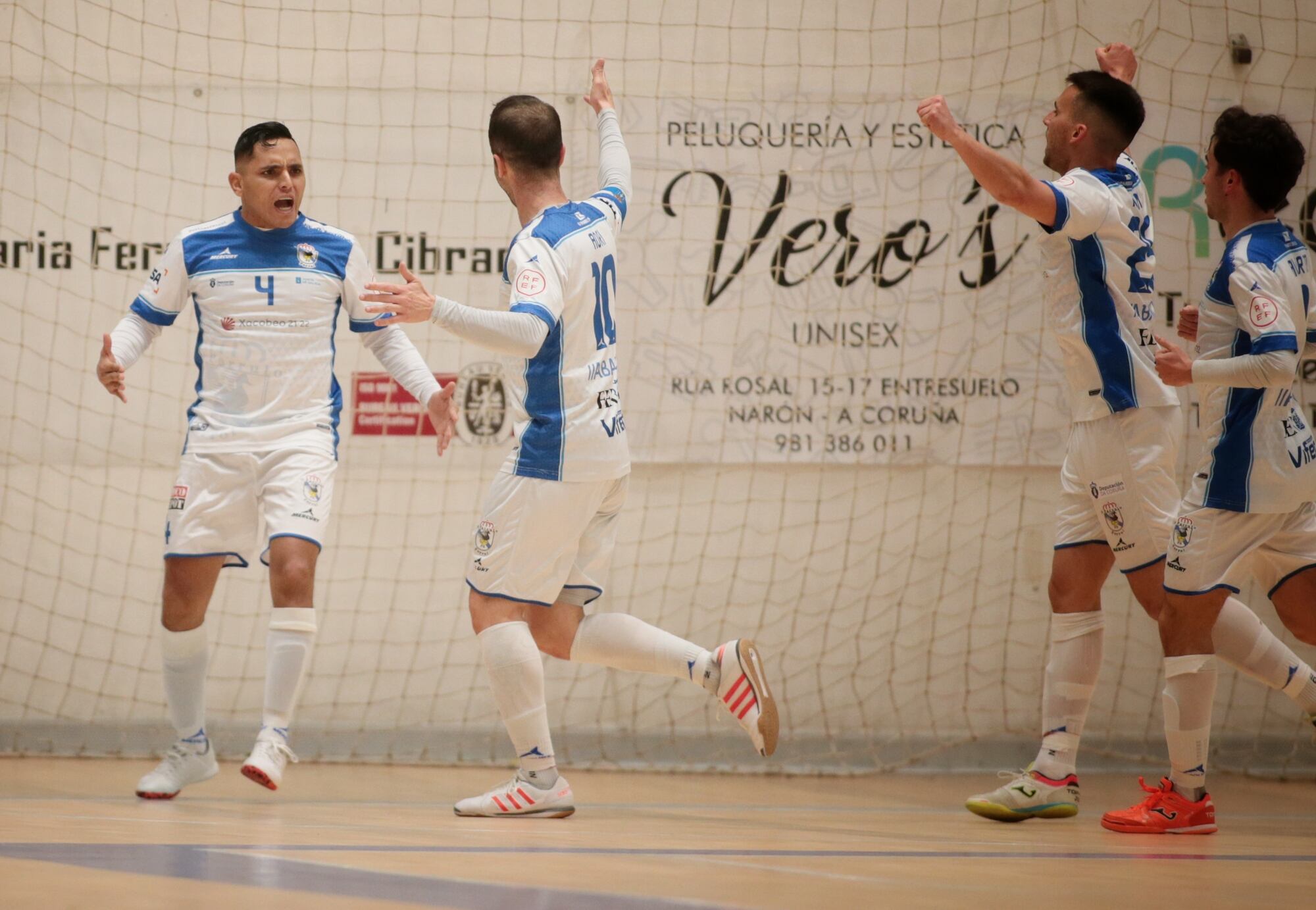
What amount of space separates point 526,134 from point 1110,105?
5.35ft

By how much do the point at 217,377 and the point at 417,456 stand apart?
68.1 inches

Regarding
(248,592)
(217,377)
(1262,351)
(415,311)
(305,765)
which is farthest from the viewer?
(248,592)

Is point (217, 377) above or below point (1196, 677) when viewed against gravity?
above

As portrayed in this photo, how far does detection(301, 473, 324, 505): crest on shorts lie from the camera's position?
448 centimetres

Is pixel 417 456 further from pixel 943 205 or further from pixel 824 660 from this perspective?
pixel 943 205

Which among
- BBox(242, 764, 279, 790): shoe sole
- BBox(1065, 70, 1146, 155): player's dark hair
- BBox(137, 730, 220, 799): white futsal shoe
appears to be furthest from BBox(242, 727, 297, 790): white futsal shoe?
BBox(1065, 70, 1146, 155): player's dark hair

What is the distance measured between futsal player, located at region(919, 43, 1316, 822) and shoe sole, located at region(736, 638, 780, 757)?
2.28ft

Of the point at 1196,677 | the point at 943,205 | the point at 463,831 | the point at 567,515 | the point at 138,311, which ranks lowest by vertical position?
the point at 463,831

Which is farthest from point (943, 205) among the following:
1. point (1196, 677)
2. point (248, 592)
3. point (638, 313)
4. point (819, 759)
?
point (248, 592)

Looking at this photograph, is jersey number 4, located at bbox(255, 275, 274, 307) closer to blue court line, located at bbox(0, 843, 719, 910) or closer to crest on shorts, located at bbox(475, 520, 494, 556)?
crest on shorts, located at bbox(475, 520, 494, 556)

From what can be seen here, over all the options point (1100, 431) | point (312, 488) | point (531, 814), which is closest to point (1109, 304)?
point (1100, 431)

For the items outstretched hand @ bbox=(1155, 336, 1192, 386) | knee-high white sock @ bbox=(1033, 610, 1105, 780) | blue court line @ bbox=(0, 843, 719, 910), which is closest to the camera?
blue court line @ bbox=(0, 843, 719, 910)

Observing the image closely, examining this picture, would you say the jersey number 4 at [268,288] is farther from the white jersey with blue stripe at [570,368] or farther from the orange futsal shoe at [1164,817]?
the orange futsal shoe at [1164,817]

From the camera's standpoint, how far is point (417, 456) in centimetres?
625
